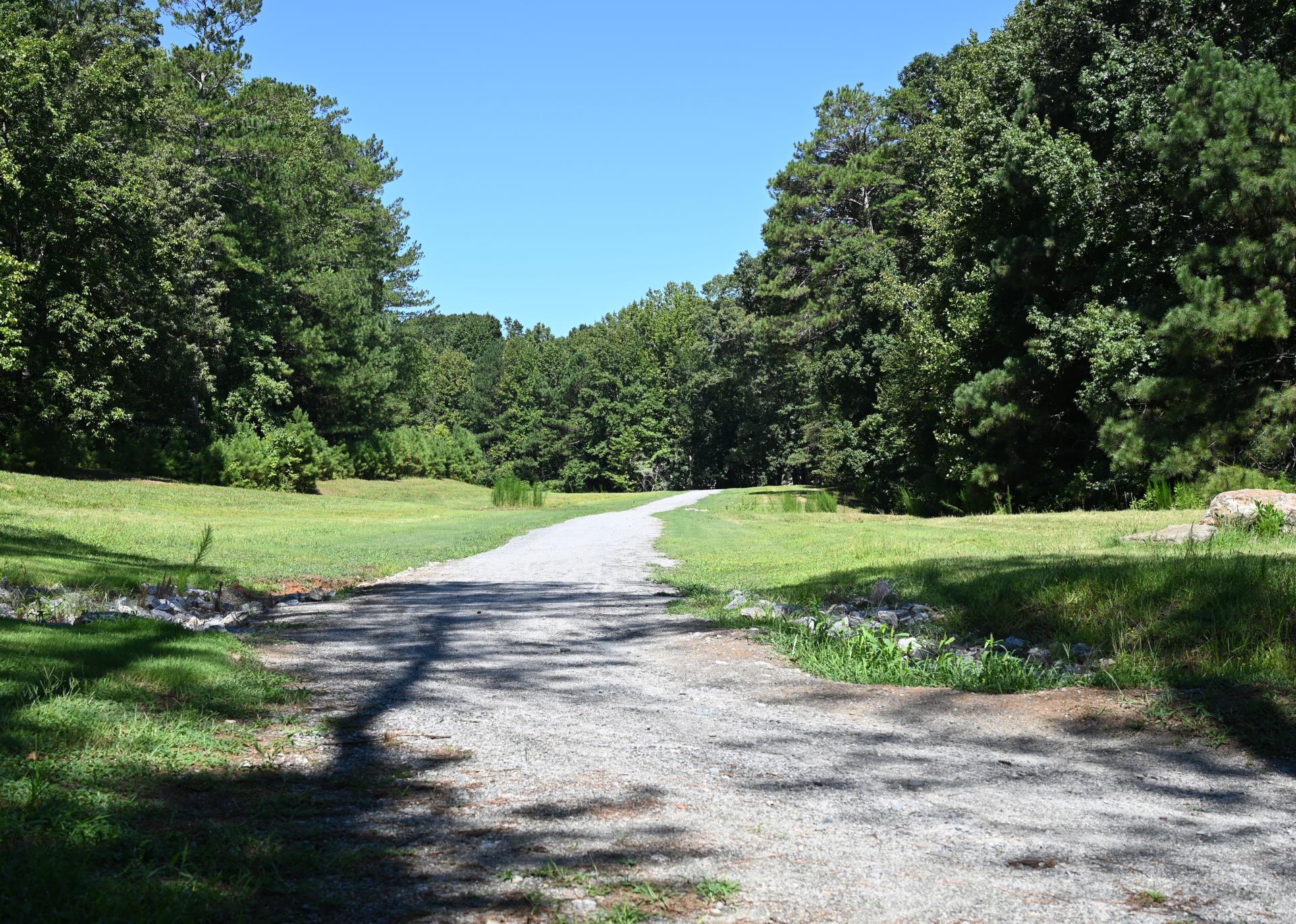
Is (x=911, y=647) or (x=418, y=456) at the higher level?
(x=418, y=456)

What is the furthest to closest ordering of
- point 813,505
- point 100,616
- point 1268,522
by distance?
point 813,505, point 1268,522, point 100,616

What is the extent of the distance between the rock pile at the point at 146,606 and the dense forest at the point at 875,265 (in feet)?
60.2

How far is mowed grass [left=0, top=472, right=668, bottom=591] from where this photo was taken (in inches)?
468

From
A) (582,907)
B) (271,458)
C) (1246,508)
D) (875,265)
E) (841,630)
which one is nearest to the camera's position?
(582,907)

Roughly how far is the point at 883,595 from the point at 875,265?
3169 centimetres

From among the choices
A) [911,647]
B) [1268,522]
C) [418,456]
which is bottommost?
[911,647]

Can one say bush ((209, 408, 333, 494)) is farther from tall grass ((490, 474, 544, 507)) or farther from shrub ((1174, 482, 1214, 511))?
shrub ((1174, 482, 1214, 511))

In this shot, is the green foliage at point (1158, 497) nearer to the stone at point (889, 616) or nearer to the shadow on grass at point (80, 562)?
the stone at point (889, 616)

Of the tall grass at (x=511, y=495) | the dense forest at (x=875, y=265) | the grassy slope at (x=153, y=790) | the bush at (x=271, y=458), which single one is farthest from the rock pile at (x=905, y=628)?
the bush at (x=271, y=458)

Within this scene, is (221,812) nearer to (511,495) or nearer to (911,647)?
(911,647)

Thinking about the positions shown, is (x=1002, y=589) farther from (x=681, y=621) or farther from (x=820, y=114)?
(x=820, y=114)

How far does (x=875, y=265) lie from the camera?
129ft

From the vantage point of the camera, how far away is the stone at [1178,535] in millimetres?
11766

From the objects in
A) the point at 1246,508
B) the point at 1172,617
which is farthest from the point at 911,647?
the point at 1246,508
